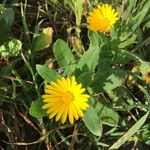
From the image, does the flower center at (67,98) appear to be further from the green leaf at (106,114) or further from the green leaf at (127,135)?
the green leaf at (127,135)

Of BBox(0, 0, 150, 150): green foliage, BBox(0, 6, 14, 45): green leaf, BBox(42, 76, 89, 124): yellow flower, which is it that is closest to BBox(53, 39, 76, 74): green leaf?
BBox(0, 0, 150, 150): green foliage

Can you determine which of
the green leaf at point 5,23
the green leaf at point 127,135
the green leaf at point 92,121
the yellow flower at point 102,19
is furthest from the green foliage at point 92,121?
the green leaf at point 5,23

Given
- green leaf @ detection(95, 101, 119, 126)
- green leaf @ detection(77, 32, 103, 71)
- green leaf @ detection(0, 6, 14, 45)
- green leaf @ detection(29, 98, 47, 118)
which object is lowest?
green leaf @ detection(95, 101, 119, 126)

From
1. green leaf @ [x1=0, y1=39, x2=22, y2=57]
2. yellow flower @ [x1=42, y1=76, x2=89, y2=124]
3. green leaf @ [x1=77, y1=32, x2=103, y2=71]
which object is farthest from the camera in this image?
green leaf @ [x1=0, y1=39, x2=22, y2=57]

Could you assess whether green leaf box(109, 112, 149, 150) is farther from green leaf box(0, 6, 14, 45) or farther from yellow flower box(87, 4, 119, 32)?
green leaf box(0, 6, 14, 45)

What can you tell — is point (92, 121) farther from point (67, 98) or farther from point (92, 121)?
point (67, 98)

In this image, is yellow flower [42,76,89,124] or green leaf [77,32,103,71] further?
green leaf [77,32,103,71]
